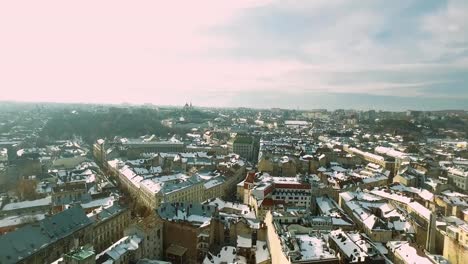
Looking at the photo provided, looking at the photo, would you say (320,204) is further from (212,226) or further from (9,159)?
(9,159)

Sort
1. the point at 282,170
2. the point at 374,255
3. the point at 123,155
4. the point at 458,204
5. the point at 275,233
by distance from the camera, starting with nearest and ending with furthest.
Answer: the point at 374,255
the point at 275,233
the point at 458,204
the point at 282,170
the point at 123,155

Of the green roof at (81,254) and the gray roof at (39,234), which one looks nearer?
the green roof at (81,254)

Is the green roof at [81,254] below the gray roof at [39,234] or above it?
above

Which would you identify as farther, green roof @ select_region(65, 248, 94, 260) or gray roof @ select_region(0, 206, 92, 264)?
gray roof @ select_region(0, 206, 92, 264)

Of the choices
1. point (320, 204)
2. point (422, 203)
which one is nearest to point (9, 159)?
point (320, 204)

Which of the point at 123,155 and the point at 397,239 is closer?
the point at 397,239

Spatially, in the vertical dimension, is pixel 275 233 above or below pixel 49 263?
above

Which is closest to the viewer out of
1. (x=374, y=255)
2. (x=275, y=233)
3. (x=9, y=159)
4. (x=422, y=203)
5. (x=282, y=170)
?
(x=374, y=255)

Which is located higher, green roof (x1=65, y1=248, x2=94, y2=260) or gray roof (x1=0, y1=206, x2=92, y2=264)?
green roof (x1=65, y1=248, x2=94, y2=260)
